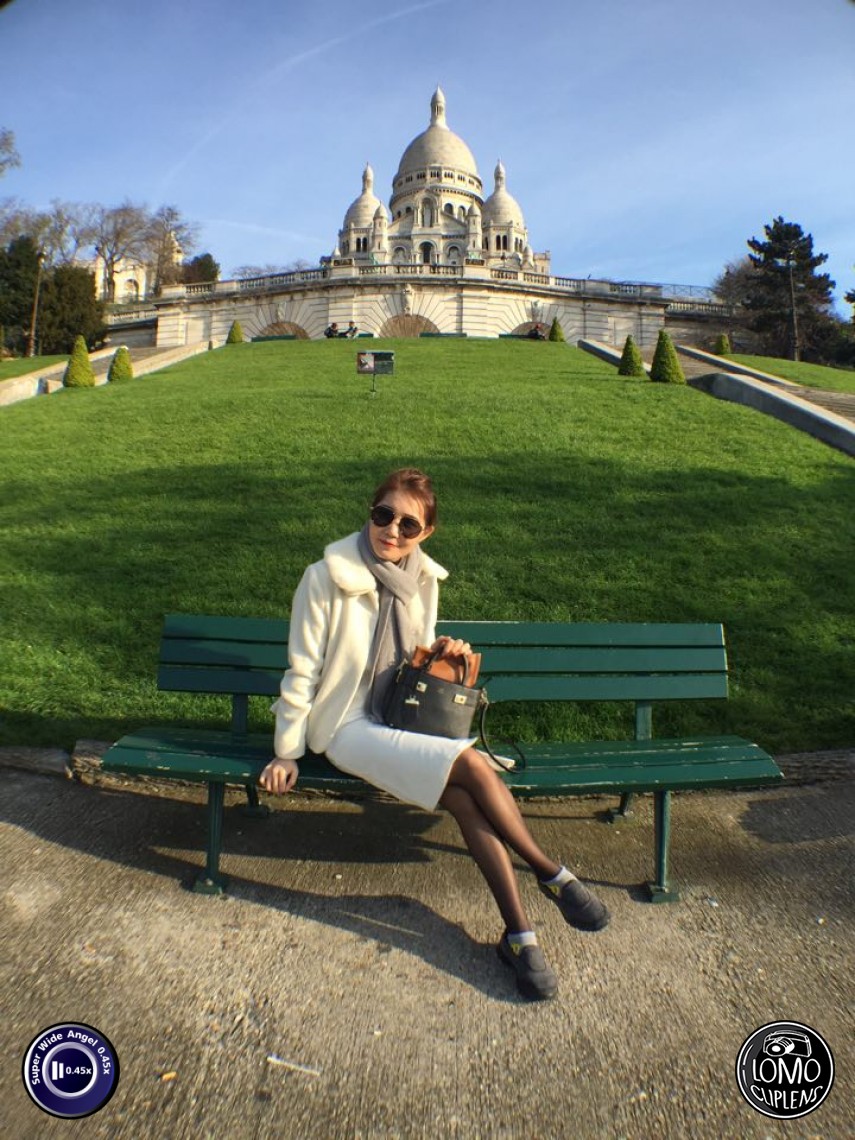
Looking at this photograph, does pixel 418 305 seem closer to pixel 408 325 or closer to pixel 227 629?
pixel 408 325

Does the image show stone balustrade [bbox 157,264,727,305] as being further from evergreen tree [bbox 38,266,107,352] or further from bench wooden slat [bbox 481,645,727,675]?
bench wooden slat [bbox 481,645,727,675]

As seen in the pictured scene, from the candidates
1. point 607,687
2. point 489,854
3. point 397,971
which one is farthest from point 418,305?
point 397,971

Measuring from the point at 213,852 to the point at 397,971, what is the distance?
92 cm

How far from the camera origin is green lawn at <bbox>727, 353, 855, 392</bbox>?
2068 centimetres

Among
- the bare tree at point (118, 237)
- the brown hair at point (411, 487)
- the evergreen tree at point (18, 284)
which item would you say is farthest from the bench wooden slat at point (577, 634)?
the bare tree at point (118, 237)

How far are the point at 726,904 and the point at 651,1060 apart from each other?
0.98 metres

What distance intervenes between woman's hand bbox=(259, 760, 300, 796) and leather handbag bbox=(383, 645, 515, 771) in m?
0.42

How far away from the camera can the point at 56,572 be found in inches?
241

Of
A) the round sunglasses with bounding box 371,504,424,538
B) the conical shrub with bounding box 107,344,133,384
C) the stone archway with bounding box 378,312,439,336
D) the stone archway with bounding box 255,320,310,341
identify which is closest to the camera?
the round sunglasses with bounding box 371,504,424,538

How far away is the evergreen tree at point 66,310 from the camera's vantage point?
4138 centimetres

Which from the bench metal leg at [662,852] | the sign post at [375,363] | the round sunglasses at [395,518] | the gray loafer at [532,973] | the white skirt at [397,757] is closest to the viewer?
the gray loafer at [532,973]
